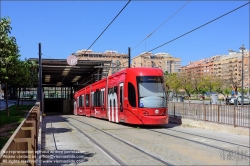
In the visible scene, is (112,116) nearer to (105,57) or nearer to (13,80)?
(13,80)

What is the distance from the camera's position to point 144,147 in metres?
10.4

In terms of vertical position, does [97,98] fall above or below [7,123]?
above

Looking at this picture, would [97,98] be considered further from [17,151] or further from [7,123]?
[17,151]

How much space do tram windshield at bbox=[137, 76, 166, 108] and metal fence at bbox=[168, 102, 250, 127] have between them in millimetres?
2643

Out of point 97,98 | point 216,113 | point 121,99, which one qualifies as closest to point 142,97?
point 121,99

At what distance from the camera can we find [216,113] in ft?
55.7

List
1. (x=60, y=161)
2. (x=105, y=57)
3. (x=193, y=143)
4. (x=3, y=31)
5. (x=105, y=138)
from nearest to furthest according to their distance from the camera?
(x=60, y=161) < (x=193, y=143) < (x=105, y=138) < (x=3, y=31) < (x=105, y=57)

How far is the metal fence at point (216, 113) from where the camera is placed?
1507cm

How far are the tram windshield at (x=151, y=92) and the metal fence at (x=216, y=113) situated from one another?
264 centimetres

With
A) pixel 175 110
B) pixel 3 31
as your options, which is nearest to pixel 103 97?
pixel 175 110

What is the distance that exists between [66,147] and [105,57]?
64.4 m

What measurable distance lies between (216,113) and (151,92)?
356cm

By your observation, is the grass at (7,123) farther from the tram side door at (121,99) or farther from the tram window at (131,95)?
the tram window at (131,95)

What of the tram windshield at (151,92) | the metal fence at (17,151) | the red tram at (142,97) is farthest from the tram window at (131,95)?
the metal fence at (17,151)
